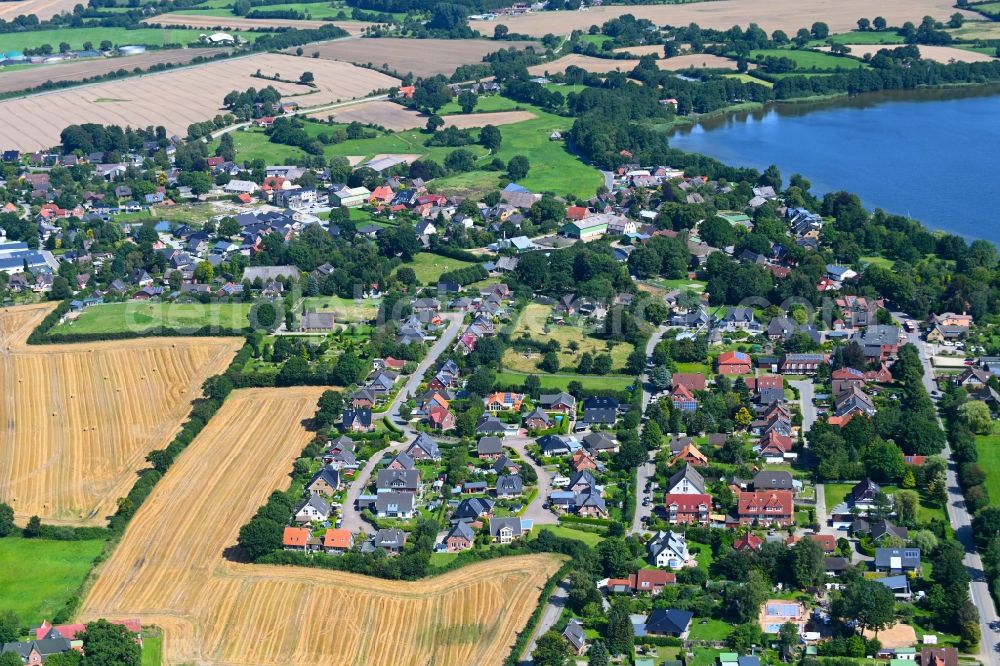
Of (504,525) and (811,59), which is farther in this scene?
(811,59)

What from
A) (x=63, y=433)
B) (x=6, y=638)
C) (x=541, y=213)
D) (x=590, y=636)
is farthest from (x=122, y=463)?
(x=541, y=213)

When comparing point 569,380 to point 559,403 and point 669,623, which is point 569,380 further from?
point 669,623

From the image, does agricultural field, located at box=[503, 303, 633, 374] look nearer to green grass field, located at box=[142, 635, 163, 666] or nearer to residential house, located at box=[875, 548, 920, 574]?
residential house, located at box=[875, 548, 920, 574]

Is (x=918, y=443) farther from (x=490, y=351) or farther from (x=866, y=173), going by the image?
(x=866, y=173)

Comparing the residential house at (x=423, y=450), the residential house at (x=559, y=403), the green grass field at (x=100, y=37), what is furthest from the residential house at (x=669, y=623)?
the green grass field at (x=100, y=37)

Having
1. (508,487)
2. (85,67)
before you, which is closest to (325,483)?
(508,487)

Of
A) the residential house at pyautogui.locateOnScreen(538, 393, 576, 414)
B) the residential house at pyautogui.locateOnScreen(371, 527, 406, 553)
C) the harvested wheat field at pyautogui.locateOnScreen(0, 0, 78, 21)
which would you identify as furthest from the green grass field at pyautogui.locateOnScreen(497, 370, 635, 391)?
the harvested wheat field at pyautogui.locateOnScreen(0, 0, 78, 21)
